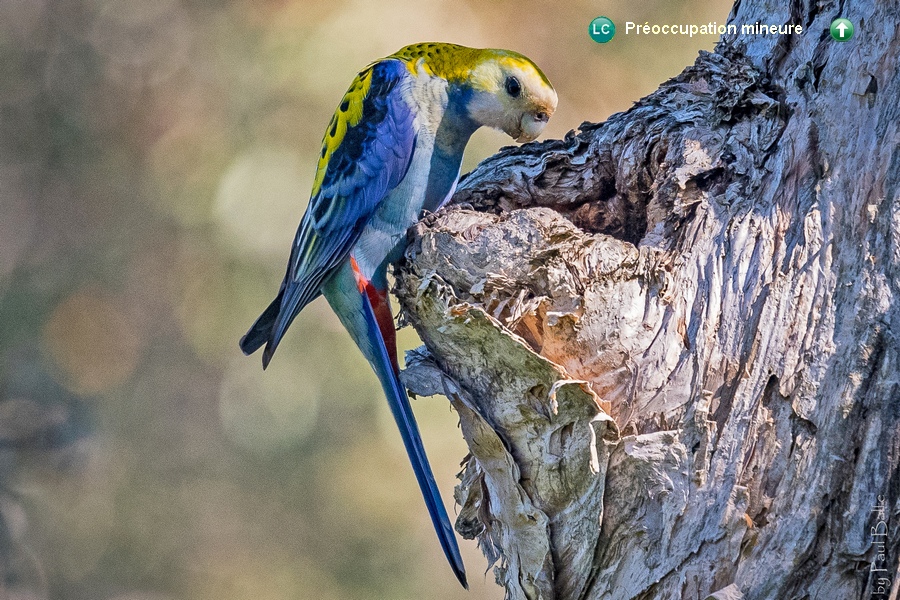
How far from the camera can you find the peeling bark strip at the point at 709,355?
5.80ft

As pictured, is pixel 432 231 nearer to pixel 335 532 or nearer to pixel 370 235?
pixel 370 235

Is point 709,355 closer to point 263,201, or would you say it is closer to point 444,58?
point 444,58

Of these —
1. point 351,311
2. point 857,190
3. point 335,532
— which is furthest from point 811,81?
point 335,532

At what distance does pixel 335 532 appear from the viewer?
440cm

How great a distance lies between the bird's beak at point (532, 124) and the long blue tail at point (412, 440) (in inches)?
31.6

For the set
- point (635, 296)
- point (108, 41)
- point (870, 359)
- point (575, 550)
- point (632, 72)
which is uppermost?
point (108, 41)

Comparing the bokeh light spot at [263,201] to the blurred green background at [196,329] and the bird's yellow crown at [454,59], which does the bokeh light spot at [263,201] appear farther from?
the bird's yellow crown at [454,59]

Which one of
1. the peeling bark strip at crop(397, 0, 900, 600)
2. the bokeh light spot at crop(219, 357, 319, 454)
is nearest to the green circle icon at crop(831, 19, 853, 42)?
the peeling bark strip at crop(397, 0, 900, 600)

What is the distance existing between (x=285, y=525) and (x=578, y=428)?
9.60ft

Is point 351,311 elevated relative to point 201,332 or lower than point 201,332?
lower

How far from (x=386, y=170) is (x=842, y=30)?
1407mm

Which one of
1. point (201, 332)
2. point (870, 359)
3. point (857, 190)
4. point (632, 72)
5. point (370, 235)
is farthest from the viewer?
point (201, 332)

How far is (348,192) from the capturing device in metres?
2.67

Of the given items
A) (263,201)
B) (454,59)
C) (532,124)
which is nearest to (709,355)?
(532,124)
